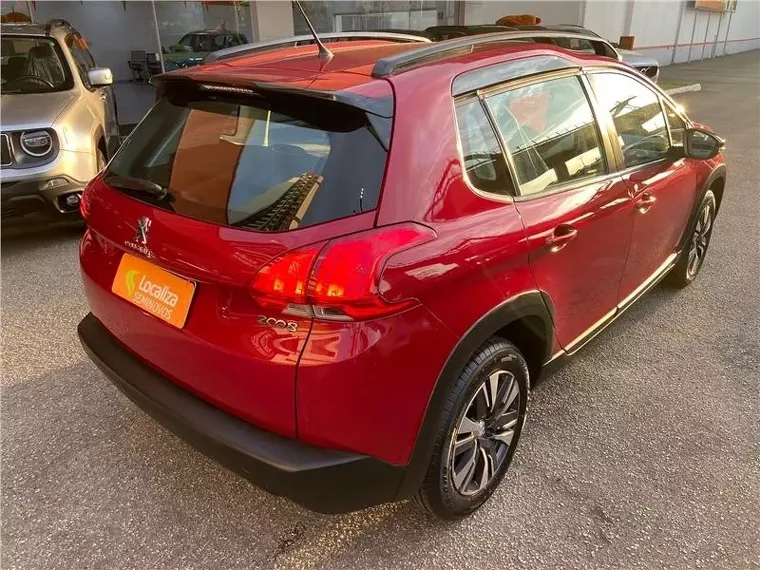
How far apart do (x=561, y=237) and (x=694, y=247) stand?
7.87 feet

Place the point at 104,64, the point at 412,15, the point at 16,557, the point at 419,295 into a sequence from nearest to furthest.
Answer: the point at 419,295, the point at 16,557, the point at 104,64, the point at 412,15

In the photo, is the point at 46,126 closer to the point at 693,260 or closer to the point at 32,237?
the point at 32,237

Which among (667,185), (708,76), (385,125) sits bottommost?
(708,76)

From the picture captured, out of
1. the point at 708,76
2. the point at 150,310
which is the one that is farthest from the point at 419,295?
the point at 708,76

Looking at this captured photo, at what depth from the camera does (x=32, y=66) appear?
219 inches

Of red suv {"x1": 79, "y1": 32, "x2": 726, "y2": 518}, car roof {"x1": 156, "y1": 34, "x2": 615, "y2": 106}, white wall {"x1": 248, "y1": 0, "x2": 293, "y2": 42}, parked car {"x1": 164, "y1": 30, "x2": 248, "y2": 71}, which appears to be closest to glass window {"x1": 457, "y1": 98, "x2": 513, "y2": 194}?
red suv {"x1": 79, "y1": 32, "x2": 726, "y2": 518}

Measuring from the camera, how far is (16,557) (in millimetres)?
2139

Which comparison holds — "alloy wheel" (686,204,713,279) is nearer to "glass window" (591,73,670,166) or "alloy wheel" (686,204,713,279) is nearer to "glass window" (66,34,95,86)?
"glass window" (591,73,670,166)

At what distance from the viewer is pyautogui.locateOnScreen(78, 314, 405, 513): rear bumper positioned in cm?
177

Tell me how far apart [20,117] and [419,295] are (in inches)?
171

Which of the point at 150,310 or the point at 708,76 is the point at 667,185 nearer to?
the point at 150,310

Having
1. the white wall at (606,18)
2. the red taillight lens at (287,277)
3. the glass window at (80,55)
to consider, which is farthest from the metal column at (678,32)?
the red taillight lens at (287,277)

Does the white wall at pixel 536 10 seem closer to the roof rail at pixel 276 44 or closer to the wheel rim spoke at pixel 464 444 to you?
the roof rail at pixel 276 44

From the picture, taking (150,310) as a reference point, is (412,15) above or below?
above
